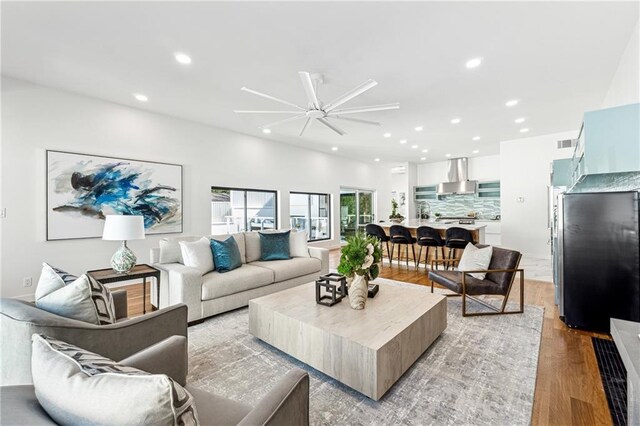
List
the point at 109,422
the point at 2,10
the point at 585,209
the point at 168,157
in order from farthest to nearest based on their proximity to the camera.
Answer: the point at 168,157 → the point at 585,209 → the point at 2,10 → the point at 109,422

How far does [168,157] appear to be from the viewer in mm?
5043

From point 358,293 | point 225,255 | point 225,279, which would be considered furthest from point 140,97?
point 358,293

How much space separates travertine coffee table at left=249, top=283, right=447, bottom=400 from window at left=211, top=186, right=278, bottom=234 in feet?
12.1

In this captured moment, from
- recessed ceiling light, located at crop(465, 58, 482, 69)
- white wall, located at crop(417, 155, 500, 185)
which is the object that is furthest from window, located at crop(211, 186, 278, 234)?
white wall, located at crop(417, 155, 500, 185)

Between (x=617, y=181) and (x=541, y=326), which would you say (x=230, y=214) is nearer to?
(x=541, y=326)

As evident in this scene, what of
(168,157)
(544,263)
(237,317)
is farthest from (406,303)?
(544,263)

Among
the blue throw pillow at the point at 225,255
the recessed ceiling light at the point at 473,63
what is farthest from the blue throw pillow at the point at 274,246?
the recessed ceiling light at the point at 473,63

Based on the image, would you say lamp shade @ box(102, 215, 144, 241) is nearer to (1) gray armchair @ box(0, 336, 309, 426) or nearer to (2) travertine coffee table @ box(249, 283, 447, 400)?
(2) travertine coffee table @ box(249, 283, 447, 400)

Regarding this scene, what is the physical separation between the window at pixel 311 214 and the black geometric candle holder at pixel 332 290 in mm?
4875

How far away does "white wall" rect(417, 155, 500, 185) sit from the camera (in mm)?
8922

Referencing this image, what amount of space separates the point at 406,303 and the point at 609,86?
13.7 ft

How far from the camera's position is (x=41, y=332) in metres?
1.18

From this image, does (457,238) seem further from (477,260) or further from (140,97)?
(140,97)

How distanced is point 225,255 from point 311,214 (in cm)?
496
